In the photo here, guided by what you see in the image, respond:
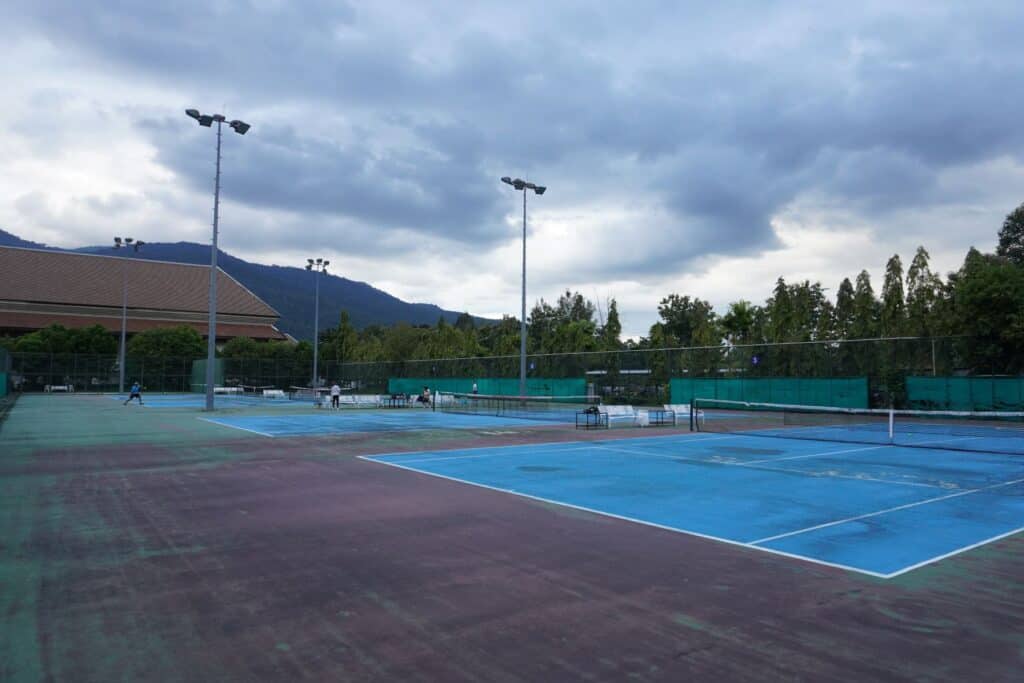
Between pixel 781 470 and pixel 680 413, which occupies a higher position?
pixel 680 413

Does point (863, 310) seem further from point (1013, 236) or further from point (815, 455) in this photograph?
point (815, 455)

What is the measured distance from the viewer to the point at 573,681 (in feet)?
14.0

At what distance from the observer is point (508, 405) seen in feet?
142

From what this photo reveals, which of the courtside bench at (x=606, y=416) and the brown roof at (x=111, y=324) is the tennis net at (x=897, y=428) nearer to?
the courtside bench at (x=606, y=416)

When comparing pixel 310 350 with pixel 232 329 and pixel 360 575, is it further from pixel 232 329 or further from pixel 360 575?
pixel 360 575

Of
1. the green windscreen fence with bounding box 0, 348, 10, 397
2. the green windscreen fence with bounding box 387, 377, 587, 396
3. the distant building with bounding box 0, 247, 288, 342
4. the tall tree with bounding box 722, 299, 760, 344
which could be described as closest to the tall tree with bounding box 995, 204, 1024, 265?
the tall tree with bounding box 722, 299, 760, 344

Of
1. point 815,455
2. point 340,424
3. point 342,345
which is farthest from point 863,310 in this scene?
point 342,345

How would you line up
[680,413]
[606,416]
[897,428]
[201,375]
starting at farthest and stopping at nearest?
[201,375] → [680,413] → [897,428] → [606,416]

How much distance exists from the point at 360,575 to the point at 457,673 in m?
2.38

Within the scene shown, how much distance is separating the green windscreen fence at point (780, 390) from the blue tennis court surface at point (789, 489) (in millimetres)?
18344

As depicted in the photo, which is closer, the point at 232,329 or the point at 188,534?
the point at 188,534

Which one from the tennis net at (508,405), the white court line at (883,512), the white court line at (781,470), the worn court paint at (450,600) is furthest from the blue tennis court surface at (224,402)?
the white court line at (883,512)

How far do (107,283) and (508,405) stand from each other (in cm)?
8915

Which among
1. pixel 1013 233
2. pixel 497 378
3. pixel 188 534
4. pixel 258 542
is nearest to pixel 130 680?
pixel 258 542
